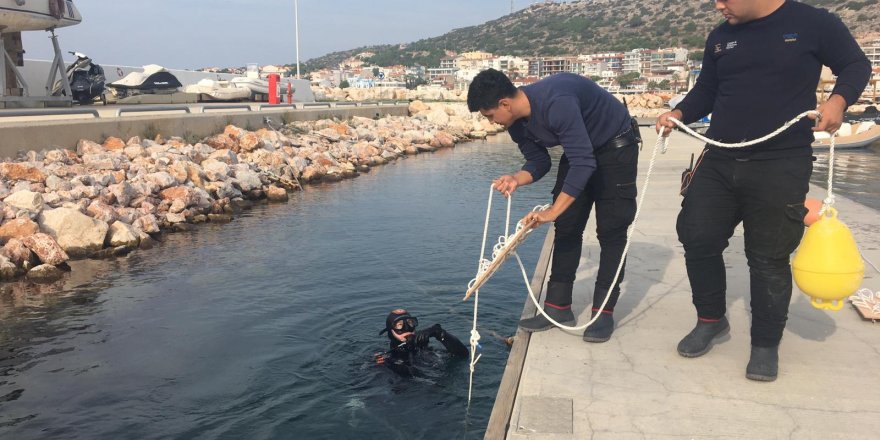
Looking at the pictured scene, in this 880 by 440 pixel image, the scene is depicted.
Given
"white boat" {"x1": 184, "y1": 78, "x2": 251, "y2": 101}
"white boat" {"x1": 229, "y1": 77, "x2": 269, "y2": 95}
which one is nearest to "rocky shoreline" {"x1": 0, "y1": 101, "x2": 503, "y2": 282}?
"white boat" {"x1": 184, "y1": 78, "x2": 251, "y2": 101}

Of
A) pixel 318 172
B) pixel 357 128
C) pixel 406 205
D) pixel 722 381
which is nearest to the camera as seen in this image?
→ pixel 722 381

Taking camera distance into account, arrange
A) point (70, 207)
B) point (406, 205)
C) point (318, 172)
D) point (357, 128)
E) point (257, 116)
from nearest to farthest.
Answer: point (70, 207), point (406, 205), point (318, 172), point (257, 116), point (357, 128)

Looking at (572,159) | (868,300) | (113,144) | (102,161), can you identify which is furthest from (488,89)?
(113,144)

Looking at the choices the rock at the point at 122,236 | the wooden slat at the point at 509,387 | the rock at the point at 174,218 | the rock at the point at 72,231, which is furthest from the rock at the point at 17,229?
the wooden slat at the point at 509,387

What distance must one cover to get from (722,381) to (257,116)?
64.0 ft

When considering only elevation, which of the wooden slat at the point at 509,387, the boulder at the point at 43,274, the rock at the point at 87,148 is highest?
the rock at the point at 87,148

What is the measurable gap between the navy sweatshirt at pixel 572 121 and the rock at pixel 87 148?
1204 centimetres

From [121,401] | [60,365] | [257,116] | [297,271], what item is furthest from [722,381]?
[257,116]

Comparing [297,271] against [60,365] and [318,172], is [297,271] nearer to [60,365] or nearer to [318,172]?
[60,365]

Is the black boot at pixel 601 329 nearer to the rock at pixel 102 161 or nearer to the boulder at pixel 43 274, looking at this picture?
the boulder at pixel 43 274

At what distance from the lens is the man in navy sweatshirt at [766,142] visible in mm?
3557

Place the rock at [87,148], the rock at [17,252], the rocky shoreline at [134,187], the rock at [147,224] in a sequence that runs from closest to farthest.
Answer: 1. the rock at [17,252]
2. the rocky shoreline at [134,187]
3. the rock at [147,224]
4. the rock at [87,148]

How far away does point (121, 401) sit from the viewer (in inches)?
217

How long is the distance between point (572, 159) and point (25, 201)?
9.12 m
